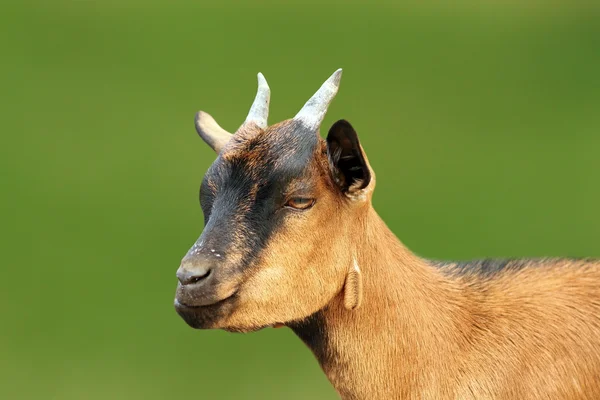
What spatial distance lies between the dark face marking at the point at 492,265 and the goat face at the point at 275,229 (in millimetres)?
1218

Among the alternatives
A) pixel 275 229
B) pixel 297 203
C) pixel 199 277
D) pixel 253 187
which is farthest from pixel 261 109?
pixel 199 277

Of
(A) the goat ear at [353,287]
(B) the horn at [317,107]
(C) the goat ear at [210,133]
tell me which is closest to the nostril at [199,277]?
(A) the goat ear at [353,287]

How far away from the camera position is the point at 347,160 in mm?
5234

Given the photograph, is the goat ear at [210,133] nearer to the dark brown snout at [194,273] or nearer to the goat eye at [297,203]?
the goat eye at [297,203]

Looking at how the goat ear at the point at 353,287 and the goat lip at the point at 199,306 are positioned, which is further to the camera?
the goat ear at the point at 353,287

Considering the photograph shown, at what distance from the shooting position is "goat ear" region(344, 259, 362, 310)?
17.4 ft

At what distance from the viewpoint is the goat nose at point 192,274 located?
4.82 metres

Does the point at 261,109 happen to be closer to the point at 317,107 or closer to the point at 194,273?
the point at 317,107

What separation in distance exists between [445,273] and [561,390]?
1084 mm

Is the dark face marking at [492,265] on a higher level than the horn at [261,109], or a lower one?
lower

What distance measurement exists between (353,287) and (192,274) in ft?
3.42

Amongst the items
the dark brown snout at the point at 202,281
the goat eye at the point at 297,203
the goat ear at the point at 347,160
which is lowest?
the dark brown snout at the point at 202,281

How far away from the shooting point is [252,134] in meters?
5.57

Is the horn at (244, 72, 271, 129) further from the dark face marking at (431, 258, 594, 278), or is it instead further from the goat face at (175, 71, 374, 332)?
the dark face marking at (431, 258, 594, 278)
